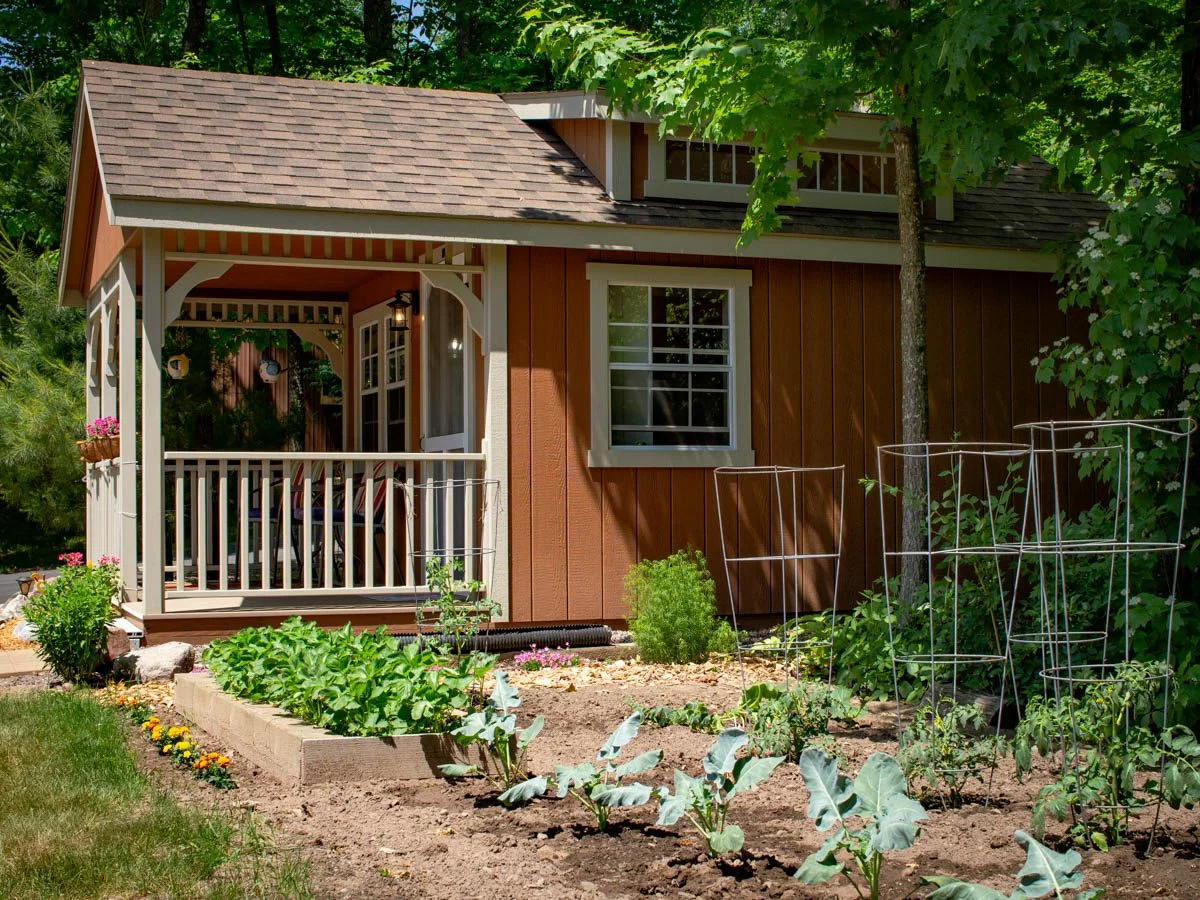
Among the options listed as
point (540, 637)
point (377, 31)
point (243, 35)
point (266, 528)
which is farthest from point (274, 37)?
point (540, 637)

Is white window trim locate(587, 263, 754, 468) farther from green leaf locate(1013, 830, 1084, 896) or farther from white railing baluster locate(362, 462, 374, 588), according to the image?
green leaf locate(1013, 830, 1084, 896)

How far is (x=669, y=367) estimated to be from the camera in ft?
29.6

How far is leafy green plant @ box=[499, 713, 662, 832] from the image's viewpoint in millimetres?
4047

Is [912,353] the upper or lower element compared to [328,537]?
upper

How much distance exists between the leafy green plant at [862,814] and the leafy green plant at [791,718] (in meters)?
1.36

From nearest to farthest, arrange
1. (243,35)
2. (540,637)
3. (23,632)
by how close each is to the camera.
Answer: (540,637), (23,632), (243,35)

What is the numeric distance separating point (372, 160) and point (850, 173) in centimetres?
359

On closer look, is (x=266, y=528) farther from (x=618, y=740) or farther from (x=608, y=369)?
(x=618, y=740)

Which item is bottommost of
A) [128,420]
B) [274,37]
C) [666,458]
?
[666,458]

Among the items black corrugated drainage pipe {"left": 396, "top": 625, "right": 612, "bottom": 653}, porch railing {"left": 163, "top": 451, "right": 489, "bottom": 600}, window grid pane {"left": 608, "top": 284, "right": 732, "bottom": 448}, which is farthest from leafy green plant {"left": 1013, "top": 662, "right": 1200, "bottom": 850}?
window grid pane {"left": 608, "top": 284, "right": 732, "bottom": 448}

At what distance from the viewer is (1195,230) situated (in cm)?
580

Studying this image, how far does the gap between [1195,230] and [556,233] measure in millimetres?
4030

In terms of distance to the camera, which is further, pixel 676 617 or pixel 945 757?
pixel 676 617

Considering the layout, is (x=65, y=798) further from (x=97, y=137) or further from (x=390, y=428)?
(x=390, y=428)
